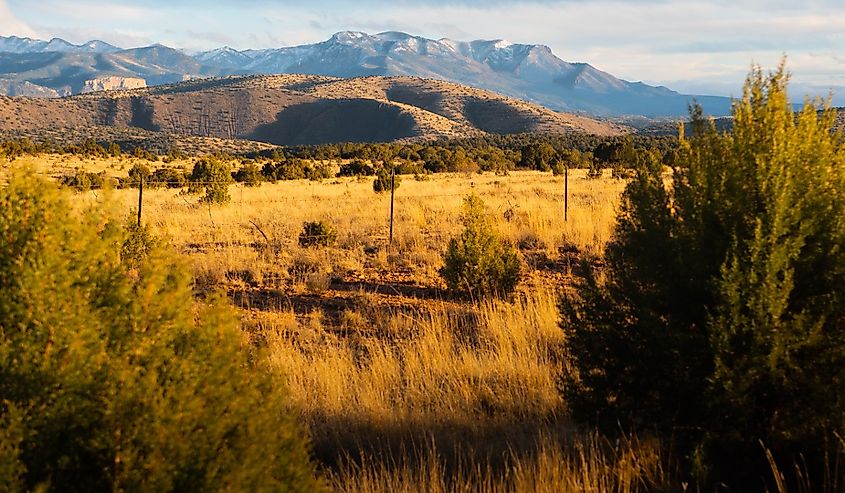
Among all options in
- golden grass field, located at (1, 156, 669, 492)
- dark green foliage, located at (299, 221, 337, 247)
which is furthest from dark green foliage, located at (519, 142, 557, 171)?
dark green foliage, located at (299, 221, 337, 247)

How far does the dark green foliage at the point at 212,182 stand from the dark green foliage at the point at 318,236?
202 inches

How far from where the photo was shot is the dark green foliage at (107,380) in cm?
193

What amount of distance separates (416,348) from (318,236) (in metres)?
7.62

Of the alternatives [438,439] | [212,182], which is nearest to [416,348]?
[438,439]

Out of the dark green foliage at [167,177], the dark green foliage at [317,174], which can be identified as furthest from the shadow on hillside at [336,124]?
the dark green foliage at [167,177]

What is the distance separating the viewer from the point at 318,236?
13562mm

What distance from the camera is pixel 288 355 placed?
6.07 metres

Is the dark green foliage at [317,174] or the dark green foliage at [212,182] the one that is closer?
the dark green foliage at [212,182]

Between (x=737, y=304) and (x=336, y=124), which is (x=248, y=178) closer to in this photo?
(x=737, y=304)

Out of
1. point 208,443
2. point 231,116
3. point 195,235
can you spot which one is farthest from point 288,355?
point 231,116

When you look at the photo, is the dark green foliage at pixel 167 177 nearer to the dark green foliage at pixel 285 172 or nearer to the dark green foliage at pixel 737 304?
the dark green foliage at pixel 285 172

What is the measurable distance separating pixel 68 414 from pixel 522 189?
22.4 meters

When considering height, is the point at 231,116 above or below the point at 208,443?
above

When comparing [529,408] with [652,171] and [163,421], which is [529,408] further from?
[163,421]
